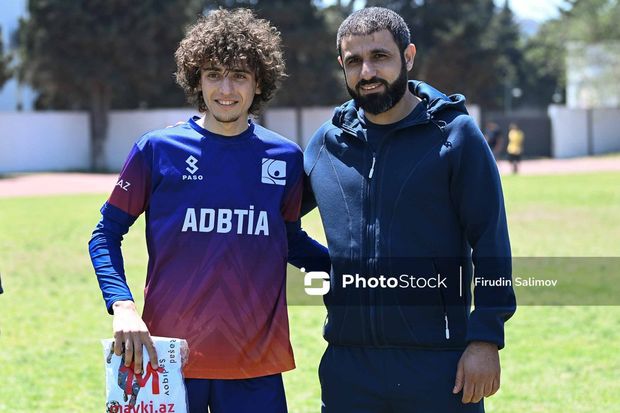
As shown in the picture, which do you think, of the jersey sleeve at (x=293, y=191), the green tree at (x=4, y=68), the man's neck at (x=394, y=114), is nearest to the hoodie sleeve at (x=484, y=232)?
the man's neck at (x=394, y=114)

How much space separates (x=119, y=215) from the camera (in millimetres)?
3477

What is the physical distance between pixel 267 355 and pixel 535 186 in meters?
25.3

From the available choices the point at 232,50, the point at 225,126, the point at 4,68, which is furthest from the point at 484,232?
the point at 4,68

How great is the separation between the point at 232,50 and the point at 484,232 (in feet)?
3.79

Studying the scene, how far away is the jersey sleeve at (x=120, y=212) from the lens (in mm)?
3404

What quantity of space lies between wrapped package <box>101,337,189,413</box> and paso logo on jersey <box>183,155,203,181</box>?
1.98 feet

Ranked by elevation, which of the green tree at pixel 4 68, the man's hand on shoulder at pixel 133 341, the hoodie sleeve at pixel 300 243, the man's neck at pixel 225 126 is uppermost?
the green tree at pixel 4 68

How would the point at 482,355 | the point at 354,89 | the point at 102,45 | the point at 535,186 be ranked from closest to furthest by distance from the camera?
the point at 482,355 → the point at 354,89 → the point at 535,186 → the point at 102,45

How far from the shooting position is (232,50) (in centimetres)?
352

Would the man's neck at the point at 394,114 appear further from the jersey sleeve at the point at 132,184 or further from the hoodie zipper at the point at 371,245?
the jersey sleeve at the point at 132,184

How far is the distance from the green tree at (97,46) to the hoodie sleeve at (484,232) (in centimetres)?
3812

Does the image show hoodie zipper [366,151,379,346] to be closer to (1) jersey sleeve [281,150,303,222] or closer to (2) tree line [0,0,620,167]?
(1) jersey sleeve [281,150,303,222]

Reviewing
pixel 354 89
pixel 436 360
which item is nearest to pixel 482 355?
pixel 436 360

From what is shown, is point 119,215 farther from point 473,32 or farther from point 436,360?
point 473,32
